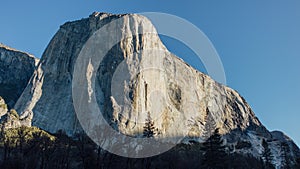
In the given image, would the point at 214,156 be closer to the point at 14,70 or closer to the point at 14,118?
the point at 14,118

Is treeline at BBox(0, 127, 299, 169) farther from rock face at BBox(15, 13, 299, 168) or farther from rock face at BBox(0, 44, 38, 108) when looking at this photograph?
rock face at BBox(0, 44, 38, 108)

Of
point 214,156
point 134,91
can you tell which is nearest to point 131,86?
point 134,91

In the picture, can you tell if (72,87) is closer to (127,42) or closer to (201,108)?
(127,42)

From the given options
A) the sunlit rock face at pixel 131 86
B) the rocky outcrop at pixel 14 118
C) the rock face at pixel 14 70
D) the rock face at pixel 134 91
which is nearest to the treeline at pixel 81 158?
the rocky outcrop at pixel 14 118

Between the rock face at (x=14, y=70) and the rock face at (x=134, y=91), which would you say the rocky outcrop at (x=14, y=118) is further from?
the rock face at (x=14, y=70)

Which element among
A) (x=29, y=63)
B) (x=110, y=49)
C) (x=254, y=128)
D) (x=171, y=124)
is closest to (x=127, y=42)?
(x=110, y=49)

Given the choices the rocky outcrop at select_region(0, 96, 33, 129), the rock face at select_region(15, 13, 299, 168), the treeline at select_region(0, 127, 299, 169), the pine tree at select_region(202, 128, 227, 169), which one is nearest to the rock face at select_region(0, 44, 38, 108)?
the rock face at select_region(15, 13, 299, 168)
